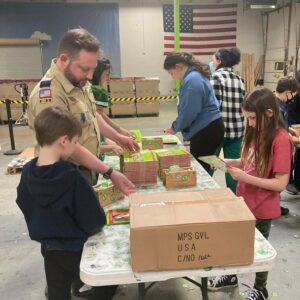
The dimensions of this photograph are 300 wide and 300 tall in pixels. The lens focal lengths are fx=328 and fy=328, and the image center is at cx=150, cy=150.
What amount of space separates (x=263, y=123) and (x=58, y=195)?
111 cm

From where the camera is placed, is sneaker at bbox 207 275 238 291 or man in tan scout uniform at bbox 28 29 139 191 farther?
sneaker at bbox 207 275 238 291

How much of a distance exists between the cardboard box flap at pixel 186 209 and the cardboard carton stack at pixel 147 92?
7722 mm

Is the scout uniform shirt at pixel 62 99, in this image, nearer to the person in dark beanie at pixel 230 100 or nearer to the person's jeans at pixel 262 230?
the person's jeans at pixel 262 230

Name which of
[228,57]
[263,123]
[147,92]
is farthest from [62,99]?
[147,92]

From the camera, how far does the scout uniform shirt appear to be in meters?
1.56

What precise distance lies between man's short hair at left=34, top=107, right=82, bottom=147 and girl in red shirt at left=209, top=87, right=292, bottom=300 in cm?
88

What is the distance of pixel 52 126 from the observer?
1.31m

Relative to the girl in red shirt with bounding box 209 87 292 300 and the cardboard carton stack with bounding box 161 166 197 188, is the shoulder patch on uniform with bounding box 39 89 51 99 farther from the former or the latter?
the girl in red shirt with bounding box 209 87 292 300

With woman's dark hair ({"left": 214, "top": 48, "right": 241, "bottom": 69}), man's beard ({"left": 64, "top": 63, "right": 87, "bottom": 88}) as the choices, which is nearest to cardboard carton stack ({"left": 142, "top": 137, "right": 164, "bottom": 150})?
man's beard ({"left": 64, "top": 63, "right": 87, "bottom": 88})

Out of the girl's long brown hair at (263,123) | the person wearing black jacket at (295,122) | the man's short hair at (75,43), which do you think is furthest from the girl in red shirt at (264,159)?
the person wearing black jacket at (295,122)

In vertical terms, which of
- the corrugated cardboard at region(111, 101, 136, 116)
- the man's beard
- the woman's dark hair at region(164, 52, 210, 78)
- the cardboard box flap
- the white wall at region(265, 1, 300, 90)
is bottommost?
the corrugated cardboard at region(111, 101, 136, 116)

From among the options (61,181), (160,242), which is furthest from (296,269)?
(61,181)

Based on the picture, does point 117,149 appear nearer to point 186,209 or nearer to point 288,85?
point 186,209

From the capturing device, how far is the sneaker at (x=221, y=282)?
7.26ft
